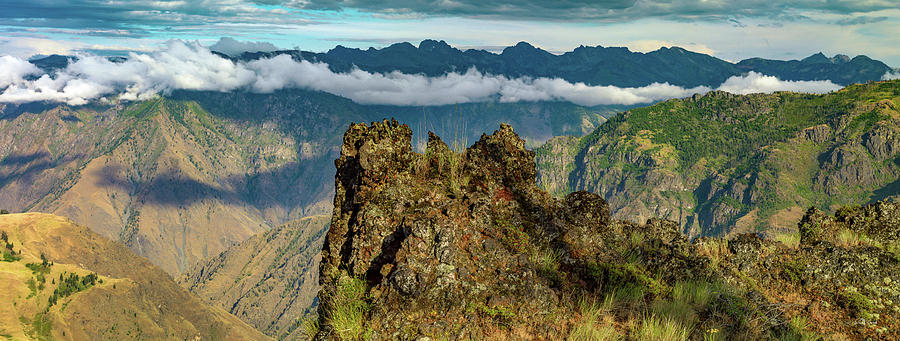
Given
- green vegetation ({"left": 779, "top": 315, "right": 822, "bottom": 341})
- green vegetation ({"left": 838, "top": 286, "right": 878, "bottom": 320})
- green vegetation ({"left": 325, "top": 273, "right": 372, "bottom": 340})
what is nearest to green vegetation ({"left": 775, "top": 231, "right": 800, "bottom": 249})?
green vegetation ({"left": 838, "top": 286, "right": 878, "bottom": 320})

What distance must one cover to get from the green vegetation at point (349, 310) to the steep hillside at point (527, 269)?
0.03 meters

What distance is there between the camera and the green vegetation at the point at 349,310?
24.1 ft

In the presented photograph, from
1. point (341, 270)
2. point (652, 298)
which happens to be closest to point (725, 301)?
point (652, 298)

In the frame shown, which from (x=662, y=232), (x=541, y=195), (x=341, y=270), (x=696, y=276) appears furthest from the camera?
(x=662, y=232)

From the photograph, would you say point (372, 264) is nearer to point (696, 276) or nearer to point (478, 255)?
point (478, 255)

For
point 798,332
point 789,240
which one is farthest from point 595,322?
point 789,240

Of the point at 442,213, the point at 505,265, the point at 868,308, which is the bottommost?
the point at 868,308

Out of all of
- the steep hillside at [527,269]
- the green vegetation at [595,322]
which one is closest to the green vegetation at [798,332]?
the steep hillside at [527,269]

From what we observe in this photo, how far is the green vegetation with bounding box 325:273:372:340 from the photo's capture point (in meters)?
7.35

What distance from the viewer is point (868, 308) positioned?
31.7ft

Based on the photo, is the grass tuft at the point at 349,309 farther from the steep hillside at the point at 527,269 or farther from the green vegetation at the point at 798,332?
the green vegetation at the point at 798,332

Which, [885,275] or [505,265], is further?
[885,275]

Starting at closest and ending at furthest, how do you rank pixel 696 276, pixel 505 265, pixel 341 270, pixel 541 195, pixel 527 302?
1. pixel 527 302
2. pixel 505 265
3. pixel 341 270
4. pixel 696 276
5. pixel 541 195

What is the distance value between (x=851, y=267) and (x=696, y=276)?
3.82 m
